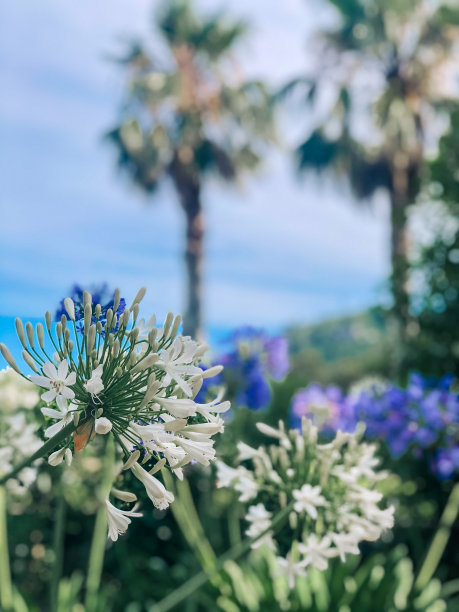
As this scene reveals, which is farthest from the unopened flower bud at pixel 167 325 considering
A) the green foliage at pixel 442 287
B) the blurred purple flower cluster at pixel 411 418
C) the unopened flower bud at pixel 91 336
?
the green foliage at pixel 442 287

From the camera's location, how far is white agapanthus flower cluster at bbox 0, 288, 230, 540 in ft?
3.98

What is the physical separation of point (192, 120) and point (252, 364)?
1147 centimetres

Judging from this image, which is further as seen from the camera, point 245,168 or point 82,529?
point 245,168

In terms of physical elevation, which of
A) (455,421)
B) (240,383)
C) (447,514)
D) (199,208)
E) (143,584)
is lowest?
(143,584)

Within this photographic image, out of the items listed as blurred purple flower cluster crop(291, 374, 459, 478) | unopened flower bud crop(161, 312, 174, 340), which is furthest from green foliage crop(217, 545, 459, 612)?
unopened flower bud crop(161, 312, 174, 340)

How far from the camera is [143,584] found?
470 cm

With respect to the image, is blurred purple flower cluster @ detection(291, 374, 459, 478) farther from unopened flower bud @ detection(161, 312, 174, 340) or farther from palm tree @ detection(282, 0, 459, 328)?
palm tree @ detection(282, 0, 459, 328)

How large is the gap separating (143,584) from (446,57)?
12.1 metres

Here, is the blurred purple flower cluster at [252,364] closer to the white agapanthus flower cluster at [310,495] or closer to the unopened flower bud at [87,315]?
the white agapanthus flower cluster at [310,495]

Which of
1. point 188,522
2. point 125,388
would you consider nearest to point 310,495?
point 125,388

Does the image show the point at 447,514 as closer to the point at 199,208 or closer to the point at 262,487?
the point at 262,487

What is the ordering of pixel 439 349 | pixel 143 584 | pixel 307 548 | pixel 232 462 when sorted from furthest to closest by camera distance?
pixel 439 349 < pixel 143 584 < pixel 232 462 < pixel 307 548

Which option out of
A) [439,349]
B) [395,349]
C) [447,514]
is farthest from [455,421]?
[395,349]

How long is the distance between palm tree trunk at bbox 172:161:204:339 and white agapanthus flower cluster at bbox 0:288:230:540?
13028 mm
